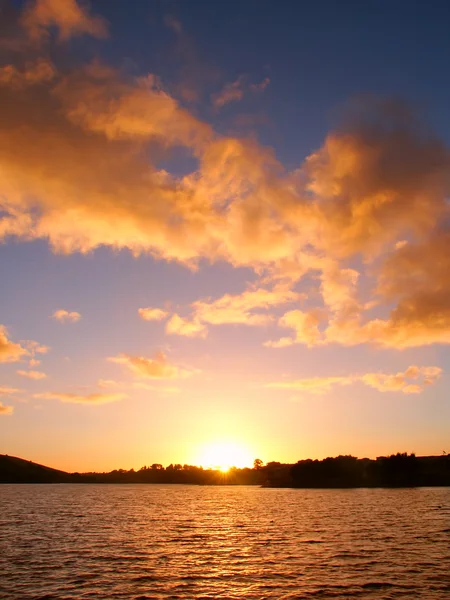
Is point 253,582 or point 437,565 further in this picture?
point 437,565

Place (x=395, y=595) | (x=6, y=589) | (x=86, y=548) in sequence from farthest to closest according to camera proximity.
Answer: (x=86, y=548), (x=6, y=589), (x=395, y=595)

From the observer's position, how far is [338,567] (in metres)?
48.9

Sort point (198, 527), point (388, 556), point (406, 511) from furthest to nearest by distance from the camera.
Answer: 1. point (406, 511)
2. point (198, 527)
3. point (388, 556)

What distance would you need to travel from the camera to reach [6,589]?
41219 mm

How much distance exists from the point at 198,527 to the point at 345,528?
87.1 feet

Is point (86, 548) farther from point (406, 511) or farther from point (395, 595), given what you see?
point (406, 511)

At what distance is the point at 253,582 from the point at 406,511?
3346 inches

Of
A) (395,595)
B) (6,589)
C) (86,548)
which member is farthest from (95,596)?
(86,548)

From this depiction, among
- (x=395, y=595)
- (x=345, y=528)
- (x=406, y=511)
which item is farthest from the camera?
(x=406, y=511)

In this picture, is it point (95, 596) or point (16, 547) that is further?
point (16, 547)

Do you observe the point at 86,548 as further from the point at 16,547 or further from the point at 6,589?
the point at 6,589

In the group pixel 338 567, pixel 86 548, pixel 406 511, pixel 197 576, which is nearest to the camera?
pixel 197 576

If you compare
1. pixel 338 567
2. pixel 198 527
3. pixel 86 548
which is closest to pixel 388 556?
pixel 338 567

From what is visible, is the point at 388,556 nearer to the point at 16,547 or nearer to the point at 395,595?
the point at 395,595
